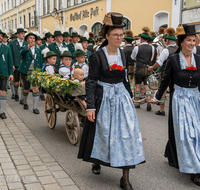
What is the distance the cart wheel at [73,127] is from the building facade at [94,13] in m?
11.8

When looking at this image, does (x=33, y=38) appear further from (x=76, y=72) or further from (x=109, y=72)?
(x=109, y=72)

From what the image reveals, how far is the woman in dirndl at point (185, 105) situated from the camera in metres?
3.48

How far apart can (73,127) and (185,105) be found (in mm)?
2103

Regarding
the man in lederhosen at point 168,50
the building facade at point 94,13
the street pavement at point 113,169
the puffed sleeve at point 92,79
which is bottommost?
the street pavement at point 113,169

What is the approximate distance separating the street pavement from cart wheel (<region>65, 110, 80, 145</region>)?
5.3 inches

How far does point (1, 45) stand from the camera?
6801mm

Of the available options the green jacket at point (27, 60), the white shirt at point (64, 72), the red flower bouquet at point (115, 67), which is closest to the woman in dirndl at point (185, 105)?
the red flower bouquet at point (115, 67)

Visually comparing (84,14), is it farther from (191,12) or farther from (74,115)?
(74,115)

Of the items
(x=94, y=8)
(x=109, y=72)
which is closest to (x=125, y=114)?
(x=109, y=72)

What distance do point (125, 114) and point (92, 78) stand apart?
0.58 m

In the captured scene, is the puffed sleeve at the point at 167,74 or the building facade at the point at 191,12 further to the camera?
the building facade at the point at 191,12

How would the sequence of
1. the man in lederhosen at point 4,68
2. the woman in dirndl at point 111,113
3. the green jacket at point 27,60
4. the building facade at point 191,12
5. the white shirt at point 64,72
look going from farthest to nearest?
the building facade at point 191,12
the green jacket at point 27,60
the man in lederhosen at point 4,68
the white shirt at point 64,72
the woman in dirndl at point 111,113

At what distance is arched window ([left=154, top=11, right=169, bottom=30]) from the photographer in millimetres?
16312

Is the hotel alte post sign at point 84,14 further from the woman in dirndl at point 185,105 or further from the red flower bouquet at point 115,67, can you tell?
the red flower bouquet at point 115,67
